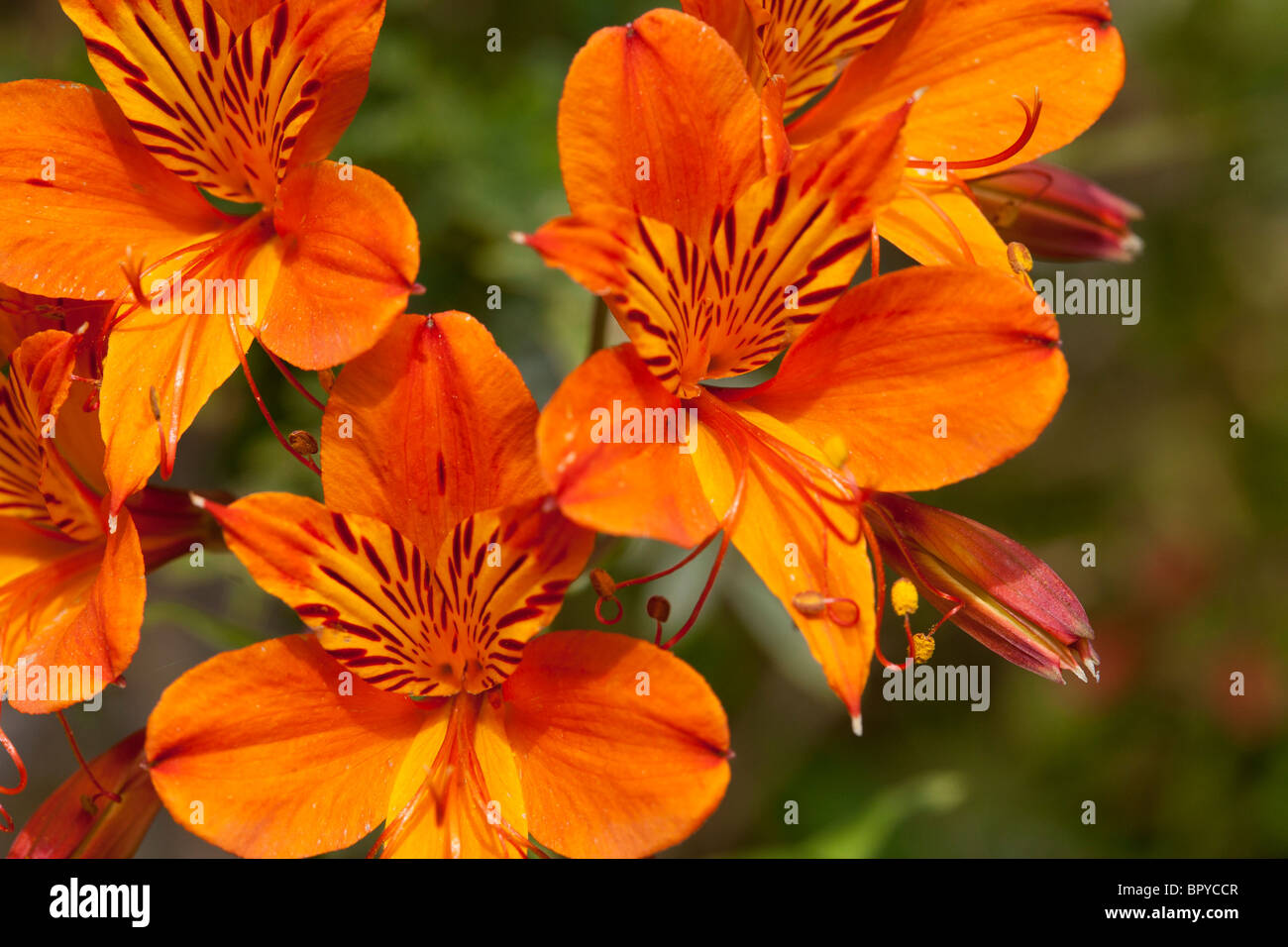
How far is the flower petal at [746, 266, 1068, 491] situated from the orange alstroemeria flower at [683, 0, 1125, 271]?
192 millimetres

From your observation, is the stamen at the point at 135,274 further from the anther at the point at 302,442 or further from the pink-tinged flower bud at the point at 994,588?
the pink-tinged flower bud at the point at 994,588

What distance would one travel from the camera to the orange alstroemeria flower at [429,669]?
144cm

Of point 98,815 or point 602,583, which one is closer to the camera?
point 602,583

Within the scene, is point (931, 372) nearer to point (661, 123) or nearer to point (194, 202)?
point (661, 123)

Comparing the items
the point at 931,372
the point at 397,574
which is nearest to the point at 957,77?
the point at 931,372

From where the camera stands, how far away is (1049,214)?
2.07 meters

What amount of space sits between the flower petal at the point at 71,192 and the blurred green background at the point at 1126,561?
1179 millimetres

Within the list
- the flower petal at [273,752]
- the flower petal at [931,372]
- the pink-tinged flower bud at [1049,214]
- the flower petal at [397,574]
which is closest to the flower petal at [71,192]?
the flower petal at [397,574]

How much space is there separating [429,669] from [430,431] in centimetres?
36

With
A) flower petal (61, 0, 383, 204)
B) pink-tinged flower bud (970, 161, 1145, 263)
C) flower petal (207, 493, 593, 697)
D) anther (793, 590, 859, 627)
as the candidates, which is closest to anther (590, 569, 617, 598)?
flower petal (207, 493, 593, 697)

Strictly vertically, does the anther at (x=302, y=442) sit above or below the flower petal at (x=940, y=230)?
below

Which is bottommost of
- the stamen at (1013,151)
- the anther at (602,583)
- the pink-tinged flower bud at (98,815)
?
the pink-tinged flower bud at (98,815)

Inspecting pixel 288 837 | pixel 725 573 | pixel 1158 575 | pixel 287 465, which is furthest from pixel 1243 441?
pixel 288 837

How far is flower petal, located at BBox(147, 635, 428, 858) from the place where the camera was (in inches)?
57.9
